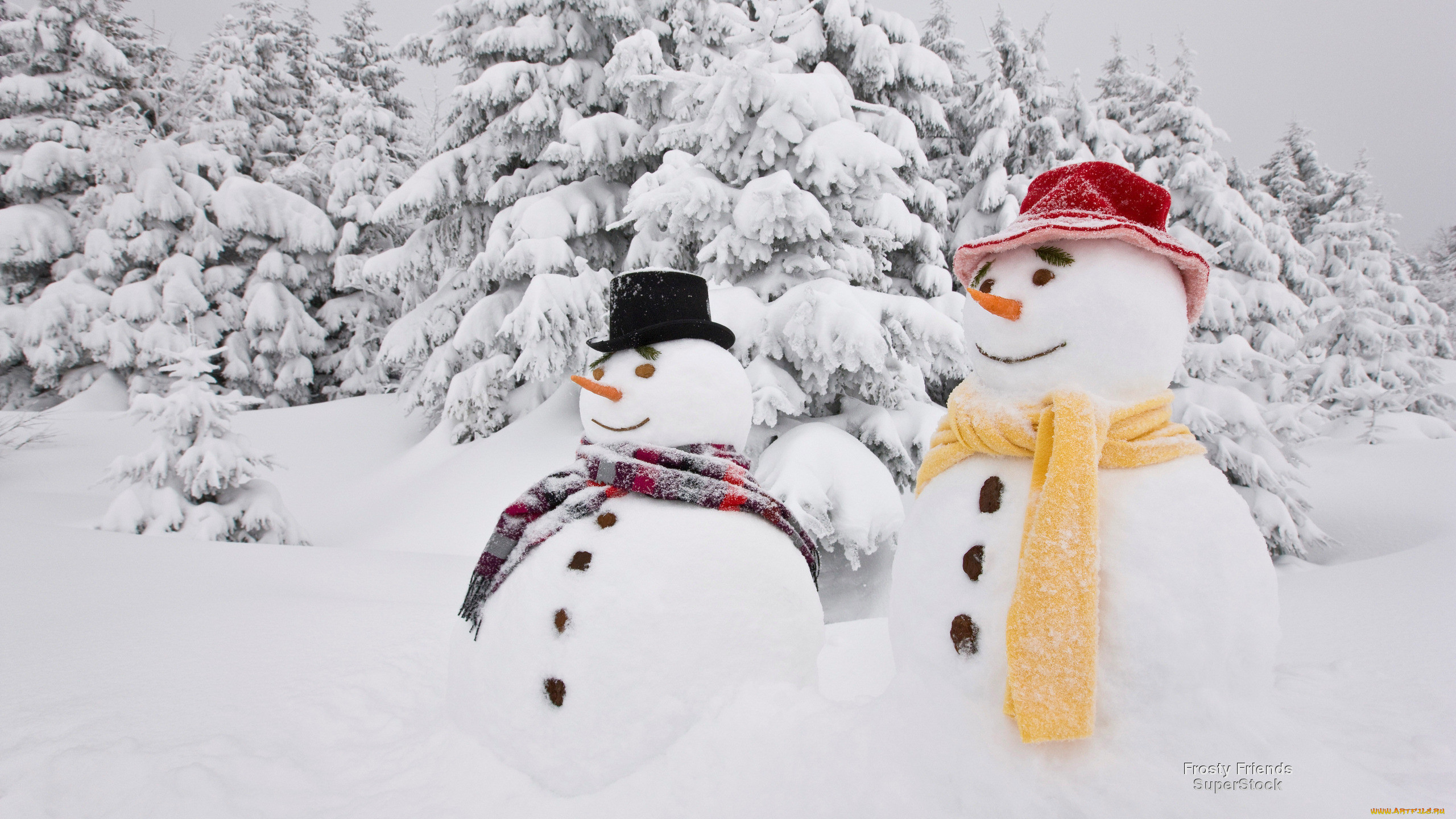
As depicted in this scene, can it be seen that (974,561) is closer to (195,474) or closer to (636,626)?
(636,626)

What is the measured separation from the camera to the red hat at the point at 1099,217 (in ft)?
5.61

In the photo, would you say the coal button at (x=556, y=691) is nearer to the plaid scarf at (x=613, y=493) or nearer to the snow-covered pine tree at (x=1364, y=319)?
the plaid scarf at (x=613, y=493)

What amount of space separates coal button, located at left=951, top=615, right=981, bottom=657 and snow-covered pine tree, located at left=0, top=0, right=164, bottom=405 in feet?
59.7

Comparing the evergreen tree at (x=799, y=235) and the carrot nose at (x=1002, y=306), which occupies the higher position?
the carrot nose at (x=1002, y=306)

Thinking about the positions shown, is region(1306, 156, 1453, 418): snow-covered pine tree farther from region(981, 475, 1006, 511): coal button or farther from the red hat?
region(981, 475, 1006, 511): coal button

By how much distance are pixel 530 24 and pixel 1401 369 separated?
1860 cm

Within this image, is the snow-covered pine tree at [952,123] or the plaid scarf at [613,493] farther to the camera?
the snow-covered pine tree at [952,123]

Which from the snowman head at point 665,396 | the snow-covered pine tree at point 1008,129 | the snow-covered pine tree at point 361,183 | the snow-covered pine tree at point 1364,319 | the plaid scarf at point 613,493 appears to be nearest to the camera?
the plaid scarf at point 613,493

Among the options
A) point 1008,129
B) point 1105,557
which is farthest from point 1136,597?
point 1008,129

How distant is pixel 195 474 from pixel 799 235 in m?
6.50

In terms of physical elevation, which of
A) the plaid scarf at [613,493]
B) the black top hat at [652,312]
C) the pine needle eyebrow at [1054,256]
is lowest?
the plaid scarf at [613,493]

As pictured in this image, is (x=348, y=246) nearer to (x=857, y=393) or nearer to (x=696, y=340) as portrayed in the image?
(x=857, y=393)

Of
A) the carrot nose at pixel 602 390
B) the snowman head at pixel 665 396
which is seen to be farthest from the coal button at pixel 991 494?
the carrot nose at pixel 602 390

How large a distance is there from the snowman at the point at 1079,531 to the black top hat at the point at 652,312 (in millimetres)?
1119
